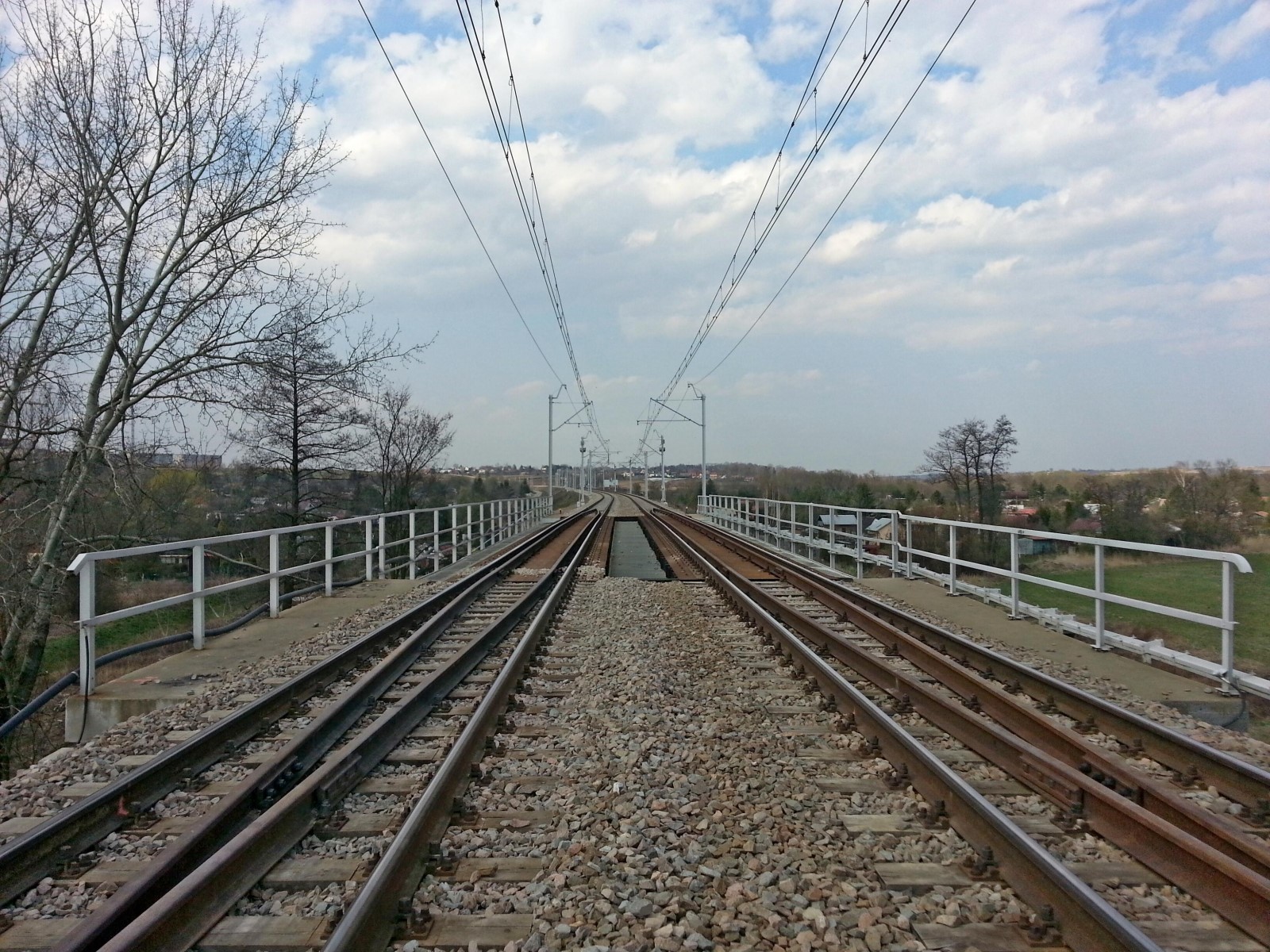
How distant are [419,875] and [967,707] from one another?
14.4 feet

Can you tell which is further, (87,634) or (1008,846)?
(87,634)

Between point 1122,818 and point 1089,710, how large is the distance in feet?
6.74

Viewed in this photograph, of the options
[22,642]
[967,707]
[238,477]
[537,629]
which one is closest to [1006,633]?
[967,707]

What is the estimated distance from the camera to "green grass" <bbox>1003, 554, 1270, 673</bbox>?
7.59 m

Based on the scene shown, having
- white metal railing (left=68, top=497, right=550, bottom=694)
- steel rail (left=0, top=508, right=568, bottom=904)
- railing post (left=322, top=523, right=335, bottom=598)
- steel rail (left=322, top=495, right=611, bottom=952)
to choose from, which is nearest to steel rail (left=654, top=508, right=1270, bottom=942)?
steel rail (left=322, top=495, right=611, bottom=952)

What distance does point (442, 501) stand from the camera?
150 ft

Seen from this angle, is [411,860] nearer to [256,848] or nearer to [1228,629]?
[256,848]

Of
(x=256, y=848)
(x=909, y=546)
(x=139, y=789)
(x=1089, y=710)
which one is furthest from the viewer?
(x=909, y=546)

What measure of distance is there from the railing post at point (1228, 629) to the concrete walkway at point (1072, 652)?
14 cm

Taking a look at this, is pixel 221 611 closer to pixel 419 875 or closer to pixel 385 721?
pixel 385 721

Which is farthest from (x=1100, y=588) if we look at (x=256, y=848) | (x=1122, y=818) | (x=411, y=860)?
(x=256, y=848)

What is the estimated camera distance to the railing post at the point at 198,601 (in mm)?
8055

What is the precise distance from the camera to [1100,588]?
25.6 ft

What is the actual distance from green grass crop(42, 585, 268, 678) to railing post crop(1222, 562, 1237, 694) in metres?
14.0
